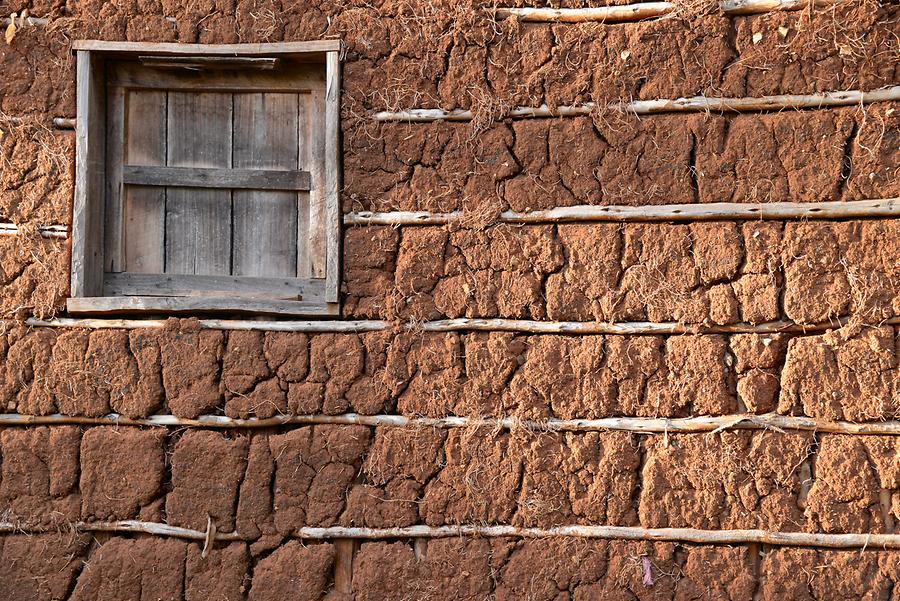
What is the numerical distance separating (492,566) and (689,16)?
8.83 ft

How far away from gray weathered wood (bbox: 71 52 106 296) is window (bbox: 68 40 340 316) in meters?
0.01

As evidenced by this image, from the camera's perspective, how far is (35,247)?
3750 millimetres

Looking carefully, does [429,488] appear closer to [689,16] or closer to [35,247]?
[35,247]

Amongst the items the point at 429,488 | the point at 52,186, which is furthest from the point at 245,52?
the point at 429,488

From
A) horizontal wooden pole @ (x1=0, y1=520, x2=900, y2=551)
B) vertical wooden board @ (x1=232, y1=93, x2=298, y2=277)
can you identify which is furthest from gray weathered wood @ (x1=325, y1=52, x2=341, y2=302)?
horizontal wooden pole @ (x1=0, y1=520, x2=900, y2=551)

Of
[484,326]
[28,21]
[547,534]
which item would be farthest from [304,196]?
[547,534]

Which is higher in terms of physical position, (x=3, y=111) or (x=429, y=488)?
(x=3, y=111)

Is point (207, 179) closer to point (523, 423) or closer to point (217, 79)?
point (217, 79)

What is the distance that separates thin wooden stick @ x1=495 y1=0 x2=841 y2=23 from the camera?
3473 mm

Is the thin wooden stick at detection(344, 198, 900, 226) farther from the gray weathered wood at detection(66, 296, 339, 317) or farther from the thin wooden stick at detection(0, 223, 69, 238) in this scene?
the thin wooden stick at detection(0, 223, 69, 238)

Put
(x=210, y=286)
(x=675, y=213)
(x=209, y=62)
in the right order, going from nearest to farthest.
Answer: (x=675, y=213), (x=209, y=62), (x=210, y=286)

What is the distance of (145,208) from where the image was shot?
3953 mm

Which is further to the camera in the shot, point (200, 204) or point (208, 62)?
point (200, 204)

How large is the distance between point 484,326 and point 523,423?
1.59 feet
